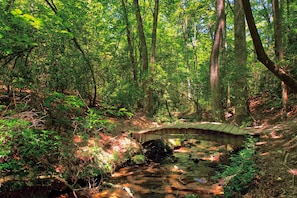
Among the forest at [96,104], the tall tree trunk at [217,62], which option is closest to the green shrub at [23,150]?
the forest at [96,104]

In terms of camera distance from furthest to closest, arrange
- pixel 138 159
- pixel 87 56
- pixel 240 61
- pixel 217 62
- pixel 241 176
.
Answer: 1. pixel 217 62
2. pixel 240 61
3. pixel 138 159
4. pixel 87 56
5. pixel 241 176

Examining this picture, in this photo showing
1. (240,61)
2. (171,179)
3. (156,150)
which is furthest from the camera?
(156,150)

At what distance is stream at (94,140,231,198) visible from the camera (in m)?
5.64

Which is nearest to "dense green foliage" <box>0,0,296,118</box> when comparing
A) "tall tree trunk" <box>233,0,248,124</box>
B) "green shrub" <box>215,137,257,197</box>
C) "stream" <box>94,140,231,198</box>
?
"tall tree trunk" <box>233,0,248,124</box>

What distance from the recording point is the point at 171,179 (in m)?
6.73

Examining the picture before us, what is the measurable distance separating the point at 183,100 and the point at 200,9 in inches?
288

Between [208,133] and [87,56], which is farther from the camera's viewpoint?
[87,56]

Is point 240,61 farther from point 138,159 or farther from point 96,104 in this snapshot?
point 96,104

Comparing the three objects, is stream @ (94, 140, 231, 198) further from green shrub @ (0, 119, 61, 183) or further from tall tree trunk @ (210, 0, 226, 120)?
tall tree trunk @ (210, 0, 226, 120)

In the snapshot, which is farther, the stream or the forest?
the stream

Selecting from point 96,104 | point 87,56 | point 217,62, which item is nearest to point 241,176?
point 87,56

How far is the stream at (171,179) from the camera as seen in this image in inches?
222

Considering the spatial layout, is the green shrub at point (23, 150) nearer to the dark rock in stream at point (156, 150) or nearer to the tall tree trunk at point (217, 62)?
the dark rock in stream at point (156, 150)

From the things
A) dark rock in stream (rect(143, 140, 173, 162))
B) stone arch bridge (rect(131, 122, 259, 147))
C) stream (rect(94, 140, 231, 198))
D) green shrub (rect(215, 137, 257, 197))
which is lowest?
stream (rect(94, 140, 231, 198))
